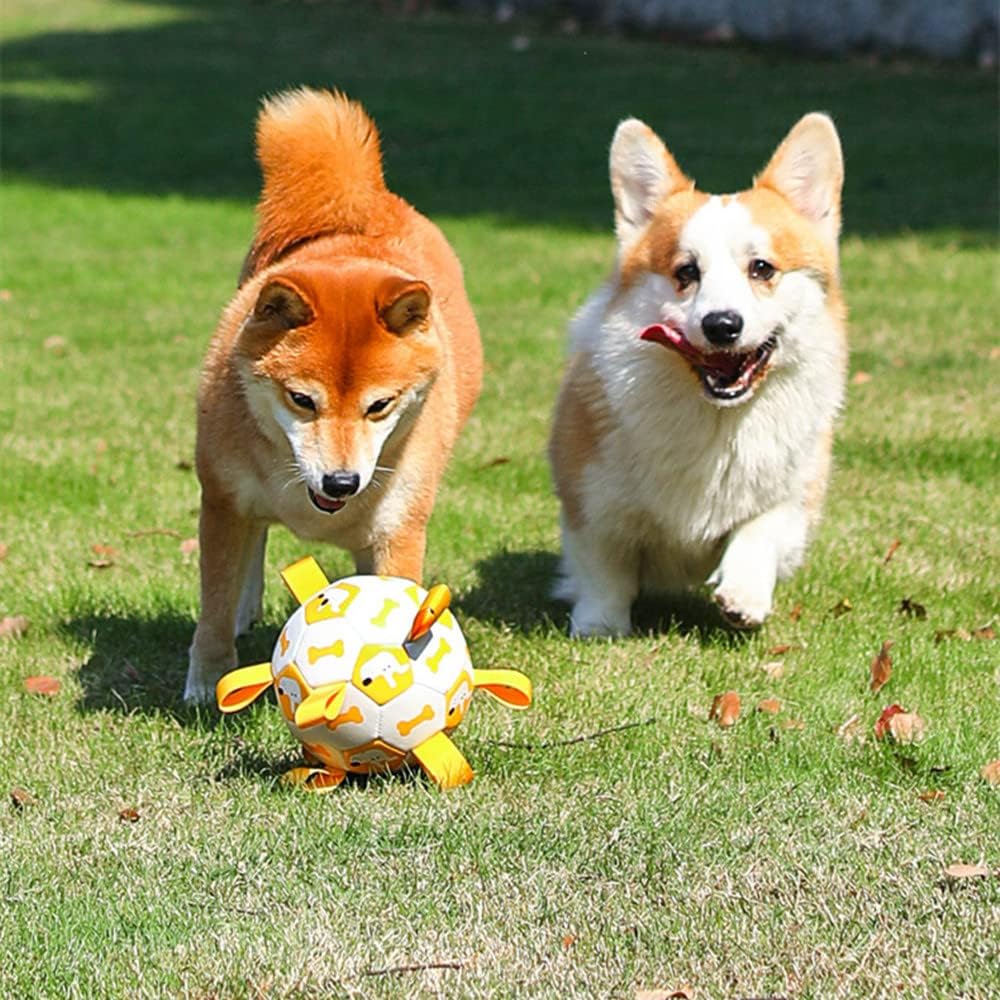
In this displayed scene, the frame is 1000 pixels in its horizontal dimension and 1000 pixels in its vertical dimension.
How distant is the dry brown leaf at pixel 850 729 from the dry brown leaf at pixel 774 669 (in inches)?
13.8

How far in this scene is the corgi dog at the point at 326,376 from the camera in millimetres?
3754

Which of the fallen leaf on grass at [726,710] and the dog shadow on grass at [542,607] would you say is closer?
the fallen leaf on grass at [726,710]

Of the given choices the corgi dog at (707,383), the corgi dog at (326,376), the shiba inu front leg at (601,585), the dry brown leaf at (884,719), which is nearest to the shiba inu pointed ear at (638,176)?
the corgi dog at (707,383)

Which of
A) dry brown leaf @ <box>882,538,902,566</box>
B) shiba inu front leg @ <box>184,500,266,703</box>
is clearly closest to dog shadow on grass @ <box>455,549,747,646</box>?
dry brown leaf @ <box>882,538,902,566</box>

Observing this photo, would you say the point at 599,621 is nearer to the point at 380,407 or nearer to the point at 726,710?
the point at 726,710

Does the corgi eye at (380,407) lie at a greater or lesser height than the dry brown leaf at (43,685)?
greater

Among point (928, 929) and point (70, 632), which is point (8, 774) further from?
point (928, 929)

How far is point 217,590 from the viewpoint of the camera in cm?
426

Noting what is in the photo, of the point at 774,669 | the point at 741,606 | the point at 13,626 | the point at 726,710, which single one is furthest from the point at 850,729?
the point at 13,626

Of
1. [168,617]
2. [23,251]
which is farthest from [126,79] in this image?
[168,617]

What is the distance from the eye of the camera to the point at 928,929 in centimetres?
301

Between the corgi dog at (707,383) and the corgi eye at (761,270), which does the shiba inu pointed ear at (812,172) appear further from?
the corgi eye at (761,270)

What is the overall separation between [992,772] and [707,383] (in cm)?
131

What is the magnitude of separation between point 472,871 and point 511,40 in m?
19.5
